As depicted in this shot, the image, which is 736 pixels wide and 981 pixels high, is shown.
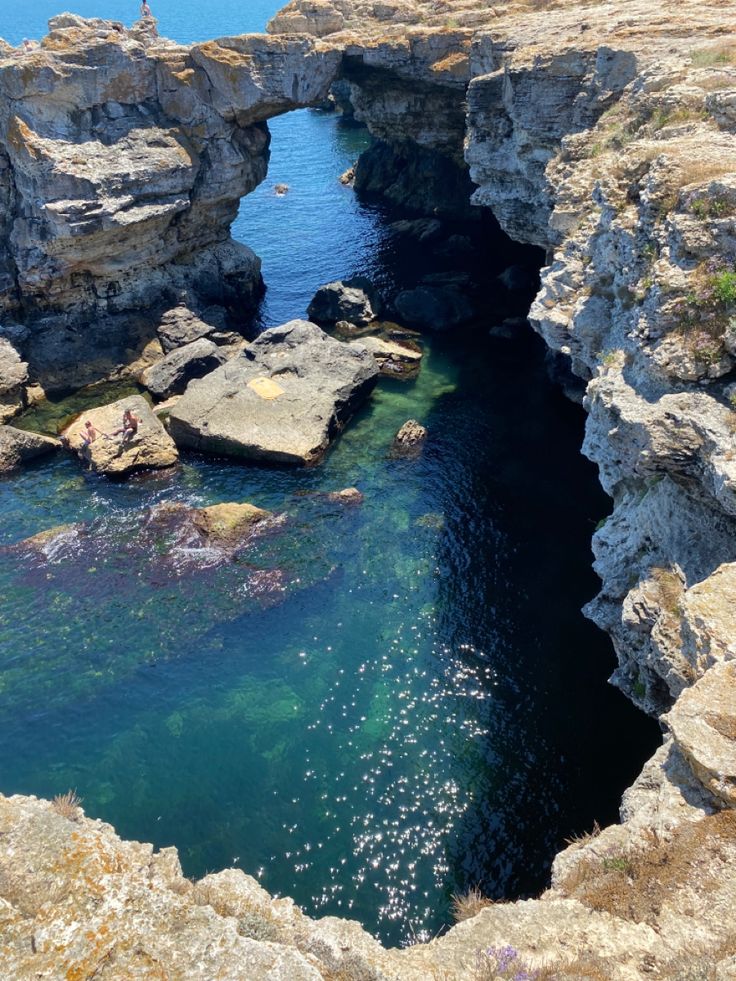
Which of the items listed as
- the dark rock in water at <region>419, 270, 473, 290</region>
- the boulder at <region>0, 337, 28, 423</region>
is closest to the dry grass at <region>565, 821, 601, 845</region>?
the boulder at <region>0, 337, 28, 423</region>

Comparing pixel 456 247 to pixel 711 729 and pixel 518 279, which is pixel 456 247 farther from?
pixel 711 729

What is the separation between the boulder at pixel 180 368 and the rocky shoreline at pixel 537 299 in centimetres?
403

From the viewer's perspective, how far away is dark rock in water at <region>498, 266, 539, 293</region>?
47.8m

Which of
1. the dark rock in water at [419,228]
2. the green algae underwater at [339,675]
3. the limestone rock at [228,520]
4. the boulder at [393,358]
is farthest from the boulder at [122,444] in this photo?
the dark rock in water at [419,228]

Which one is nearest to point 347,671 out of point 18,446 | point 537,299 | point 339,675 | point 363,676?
point 339,675

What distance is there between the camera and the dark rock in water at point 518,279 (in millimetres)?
47844

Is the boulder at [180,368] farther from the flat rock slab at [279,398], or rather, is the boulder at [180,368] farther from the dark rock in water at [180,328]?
the flat rock slab at [279,398]

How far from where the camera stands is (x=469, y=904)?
1379 centimetres

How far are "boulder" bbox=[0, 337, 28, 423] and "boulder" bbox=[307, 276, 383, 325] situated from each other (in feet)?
61.2

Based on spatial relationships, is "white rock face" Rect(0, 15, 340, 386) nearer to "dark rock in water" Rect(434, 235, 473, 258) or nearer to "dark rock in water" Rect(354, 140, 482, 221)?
"dark rock in water" Rect(434, 235, 473, 258)

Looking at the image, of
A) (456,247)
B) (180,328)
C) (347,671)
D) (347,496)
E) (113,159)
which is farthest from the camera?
(456,247)

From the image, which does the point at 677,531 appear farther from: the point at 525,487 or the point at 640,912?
the point at 525,487

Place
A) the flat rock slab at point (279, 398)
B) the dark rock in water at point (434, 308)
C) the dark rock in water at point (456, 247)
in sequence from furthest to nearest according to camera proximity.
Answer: the dark rock in water at point (456, 247)
the dark rock in water at point (434, 308)
the flat rock slab at point (279, 398)

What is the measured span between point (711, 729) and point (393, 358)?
3246 cm
